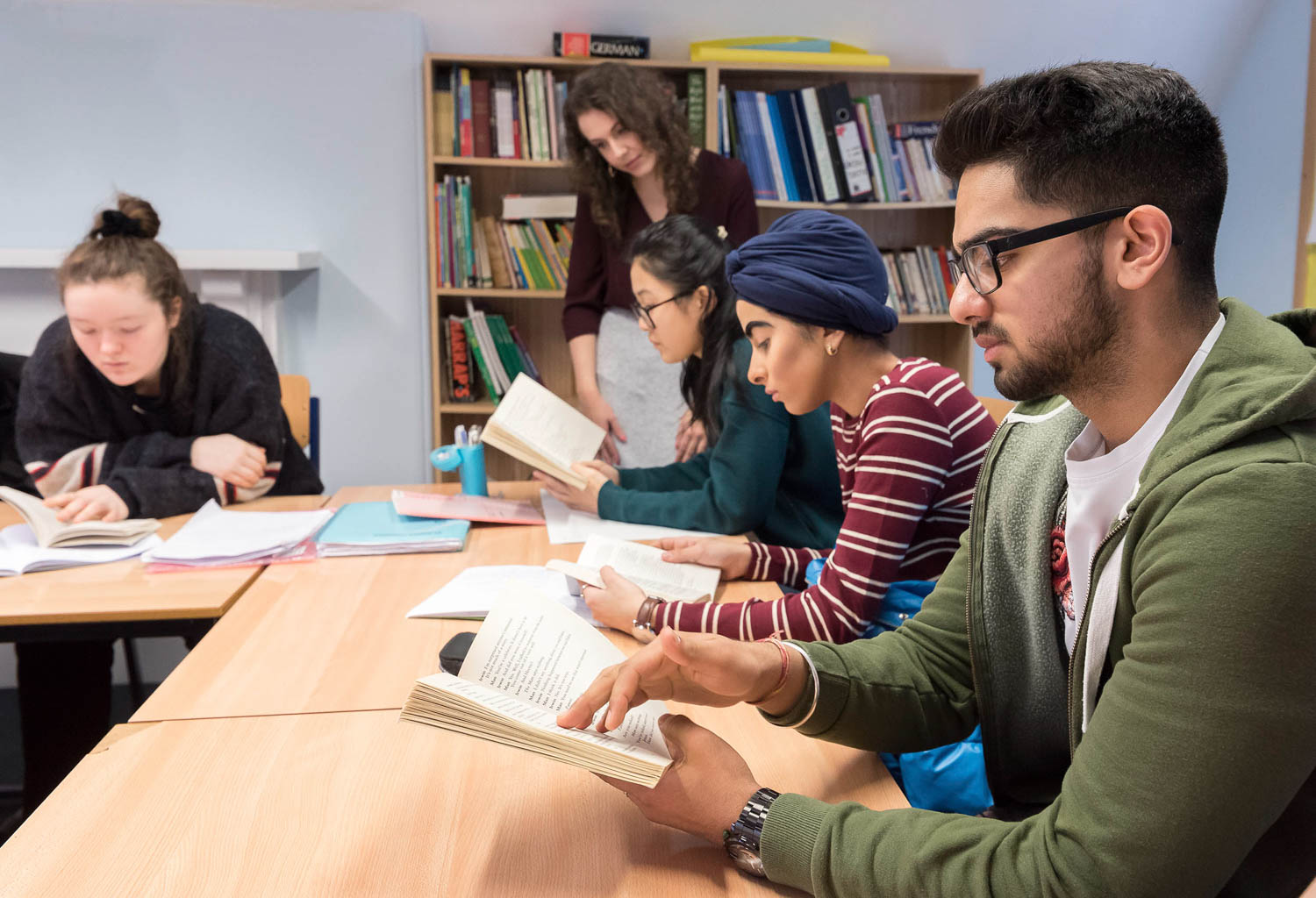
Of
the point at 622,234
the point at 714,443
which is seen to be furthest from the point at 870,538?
the point at 622,234

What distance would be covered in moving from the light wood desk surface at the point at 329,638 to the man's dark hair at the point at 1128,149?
76 centimetres

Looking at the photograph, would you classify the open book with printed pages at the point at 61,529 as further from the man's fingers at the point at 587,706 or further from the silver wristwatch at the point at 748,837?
the silver wristwatch at the point at 748,837

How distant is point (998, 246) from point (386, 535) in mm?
1243

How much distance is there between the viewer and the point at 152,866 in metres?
0.79

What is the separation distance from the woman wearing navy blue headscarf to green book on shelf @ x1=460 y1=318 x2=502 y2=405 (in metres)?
2.11

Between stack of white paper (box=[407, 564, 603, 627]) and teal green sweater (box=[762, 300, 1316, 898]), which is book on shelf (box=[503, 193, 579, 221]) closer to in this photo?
stack of white paper (box=[407, 564, 603, 627])

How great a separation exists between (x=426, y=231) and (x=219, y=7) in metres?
1.01

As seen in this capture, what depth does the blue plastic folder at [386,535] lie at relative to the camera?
5.52 feet

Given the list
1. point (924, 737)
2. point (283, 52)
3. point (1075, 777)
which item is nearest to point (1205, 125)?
point (1075, 777)

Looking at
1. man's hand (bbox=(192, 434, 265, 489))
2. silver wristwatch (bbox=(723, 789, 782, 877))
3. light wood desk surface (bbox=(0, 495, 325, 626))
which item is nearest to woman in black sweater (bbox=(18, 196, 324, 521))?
man's hand (bbox=(192, 434, 265, 489))

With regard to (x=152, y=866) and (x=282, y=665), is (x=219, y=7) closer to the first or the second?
(x=282, y=665)

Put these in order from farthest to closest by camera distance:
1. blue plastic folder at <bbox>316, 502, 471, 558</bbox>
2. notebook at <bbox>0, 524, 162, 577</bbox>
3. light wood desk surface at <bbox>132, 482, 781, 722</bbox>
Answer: blue plastic folder at <bbox>316, 502, 471, 558</bbox>
notebook at <bbox>0, 524, 162, 577</bbox>
light wood desk surface at <bbox>132, 482, 781, 722</bbox>

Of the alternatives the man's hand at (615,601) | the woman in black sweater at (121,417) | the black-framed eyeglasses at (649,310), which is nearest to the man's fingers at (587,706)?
the man's hand at (615,601)

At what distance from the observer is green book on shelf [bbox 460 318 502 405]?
3564 millimetres
